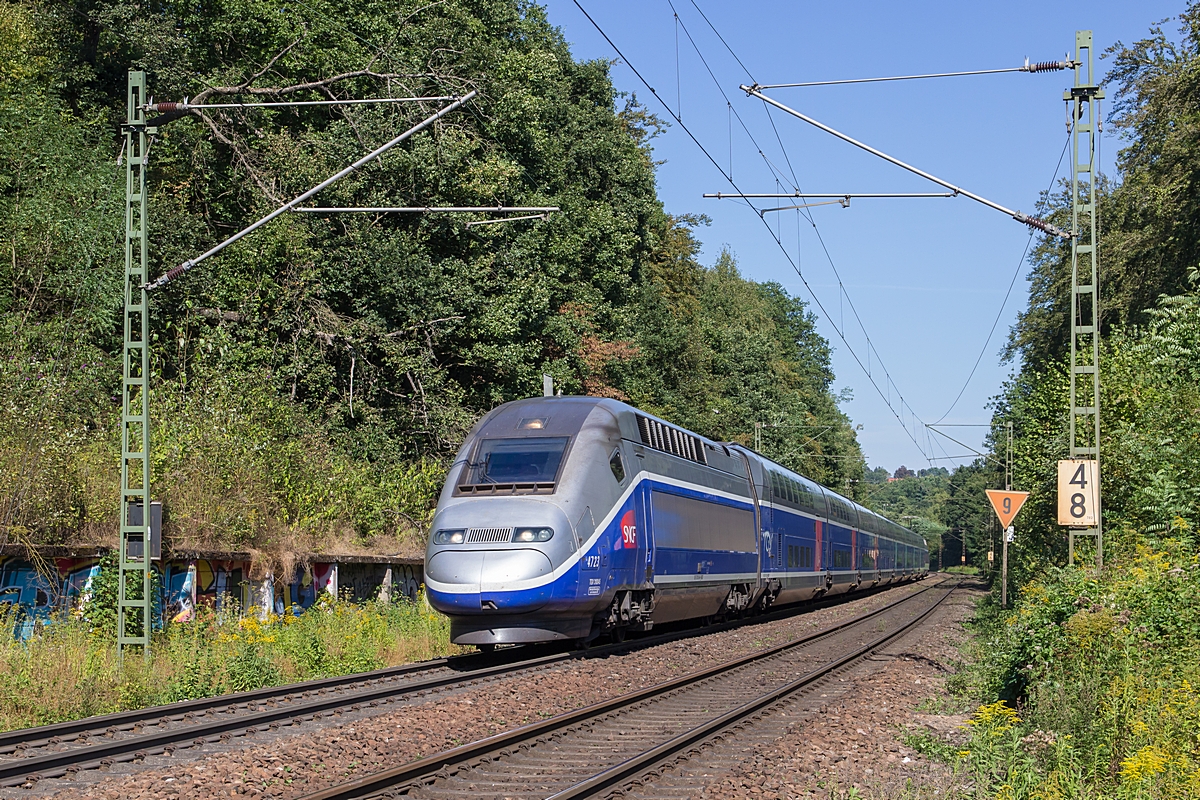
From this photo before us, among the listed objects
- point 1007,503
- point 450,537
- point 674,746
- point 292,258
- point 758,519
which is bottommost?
point 674,746

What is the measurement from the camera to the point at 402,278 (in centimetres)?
3045

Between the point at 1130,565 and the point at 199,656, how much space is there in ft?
38.0

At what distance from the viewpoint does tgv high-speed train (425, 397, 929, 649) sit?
1552 cm

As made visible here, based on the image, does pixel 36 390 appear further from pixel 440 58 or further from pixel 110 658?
pixel 440 58

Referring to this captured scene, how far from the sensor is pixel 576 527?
626 inches

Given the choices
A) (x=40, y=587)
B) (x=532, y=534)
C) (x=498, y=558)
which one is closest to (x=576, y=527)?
(x=532, y=534)

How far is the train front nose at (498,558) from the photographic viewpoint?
1534cm

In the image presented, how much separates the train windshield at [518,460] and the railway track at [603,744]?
3.54 meters

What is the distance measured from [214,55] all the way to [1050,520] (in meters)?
25.5

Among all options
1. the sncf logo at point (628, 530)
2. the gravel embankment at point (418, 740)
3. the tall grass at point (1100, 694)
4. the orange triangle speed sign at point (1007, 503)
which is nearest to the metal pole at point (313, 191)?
the gravel embankment at point (418, 740)

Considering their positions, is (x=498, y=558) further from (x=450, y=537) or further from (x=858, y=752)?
(x=858, y=752)

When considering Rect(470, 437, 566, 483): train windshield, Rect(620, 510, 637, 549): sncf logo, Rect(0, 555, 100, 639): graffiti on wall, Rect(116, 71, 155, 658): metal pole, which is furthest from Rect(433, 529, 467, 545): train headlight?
Rect(0, 555, 100, 639): graffiti on wall

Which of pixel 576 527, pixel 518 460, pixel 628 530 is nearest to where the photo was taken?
pixel 576 527

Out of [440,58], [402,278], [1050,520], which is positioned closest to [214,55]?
[440,58]
